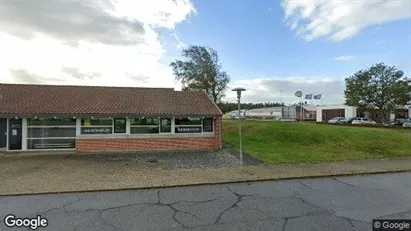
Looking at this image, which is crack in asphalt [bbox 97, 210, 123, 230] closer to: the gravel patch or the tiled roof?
the gravel patch

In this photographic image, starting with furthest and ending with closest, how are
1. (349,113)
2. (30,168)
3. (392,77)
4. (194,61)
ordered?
1. (349,113)
2. (194,61)
3. (392,77)
4. (30,168)

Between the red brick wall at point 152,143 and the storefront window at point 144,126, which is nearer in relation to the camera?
the red brick wall at point 152,143

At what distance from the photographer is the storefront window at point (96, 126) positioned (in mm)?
15988

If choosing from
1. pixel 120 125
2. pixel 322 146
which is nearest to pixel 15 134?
pixel 120 125

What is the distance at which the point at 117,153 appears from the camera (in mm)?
15562

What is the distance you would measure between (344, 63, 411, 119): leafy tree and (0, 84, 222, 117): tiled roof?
105 ft

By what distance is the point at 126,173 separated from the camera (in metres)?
10.2

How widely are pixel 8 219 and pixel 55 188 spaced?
7.67 ft

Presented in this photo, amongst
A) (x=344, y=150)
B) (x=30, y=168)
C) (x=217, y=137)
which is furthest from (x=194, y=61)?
(x=30, y=168)

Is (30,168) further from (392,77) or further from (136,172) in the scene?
(392,77)

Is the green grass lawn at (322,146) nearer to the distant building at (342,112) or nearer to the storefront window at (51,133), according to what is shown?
the storefront window at (51,133)

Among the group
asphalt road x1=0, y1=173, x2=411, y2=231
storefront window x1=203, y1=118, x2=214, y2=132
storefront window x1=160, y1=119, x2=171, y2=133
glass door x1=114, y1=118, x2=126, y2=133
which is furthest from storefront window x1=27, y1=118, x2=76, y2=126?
asphalt road x1=0, y1=173, x2=411, y2=231

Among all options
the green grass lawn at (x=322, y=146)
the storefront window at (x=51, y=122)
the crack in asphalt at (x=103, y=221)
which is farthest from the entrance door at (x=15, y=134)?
the green grass lawn at (x=322, y=146)

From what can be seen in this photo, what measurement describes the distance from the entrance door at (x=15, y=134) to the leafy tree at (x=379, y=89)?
1700 inches
